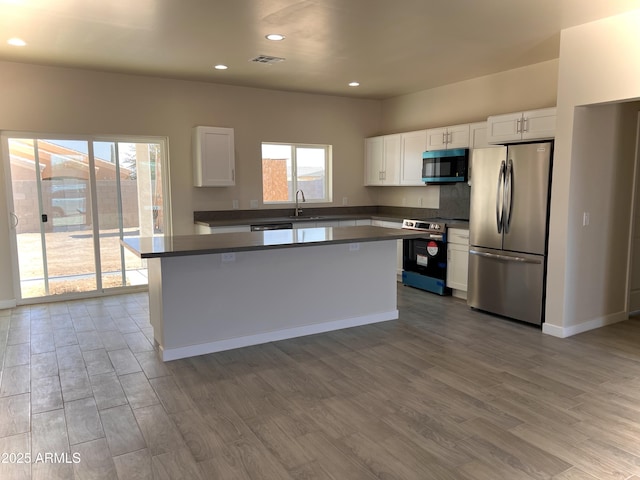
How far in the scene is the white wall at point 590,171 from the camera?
12.1 ft

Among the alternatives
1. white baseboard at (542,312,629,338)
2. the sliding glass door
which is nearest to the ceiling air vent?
the sliding glass door

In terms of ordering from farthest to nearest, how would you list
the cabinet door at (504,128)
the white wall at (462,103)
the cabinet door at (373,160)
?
the cabinet door at (373,160) < the white wall at (462,103) < the cabinet door at (504,128)

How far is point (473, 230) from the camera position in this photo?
5.07m

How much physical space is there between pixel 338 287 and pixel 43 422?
2.62 m

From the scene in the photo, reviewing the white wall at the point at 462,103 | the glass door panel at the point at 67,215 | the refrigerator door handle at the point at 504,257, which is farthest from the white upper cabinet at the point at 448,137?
the glass door panel at the point at 67,215

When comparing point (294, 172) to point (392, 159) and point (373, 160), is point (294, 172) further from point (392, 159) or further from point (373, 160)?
point (392, 159)

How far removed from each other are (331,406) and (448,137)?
4.24 metres

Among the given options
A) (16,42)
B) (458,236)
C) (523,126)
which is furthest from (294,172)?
(16,42)

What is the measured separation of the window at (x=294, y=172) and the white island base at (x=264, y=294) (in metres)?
2.68

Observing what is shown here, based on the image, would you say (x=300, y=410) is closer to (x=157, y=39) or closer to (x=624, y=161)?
(x=157, y=39)

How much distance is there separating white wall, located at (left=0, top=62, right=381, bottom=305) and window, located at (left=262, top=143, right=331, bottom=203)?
0.18 metres

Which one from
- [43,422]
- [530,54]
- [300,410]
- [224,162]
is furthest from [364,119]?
[43,422]

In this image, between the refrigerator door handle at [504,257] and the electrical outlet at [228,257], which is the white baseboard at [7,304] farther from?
the refrigerator door handle at [504,257]

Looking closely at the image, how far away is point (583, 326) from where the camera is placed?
4.42 metres
